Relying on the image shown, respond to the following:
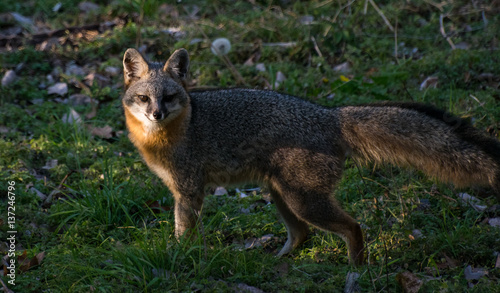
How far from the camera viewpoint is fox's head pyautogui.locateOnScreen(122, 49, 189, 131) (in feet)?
15.6

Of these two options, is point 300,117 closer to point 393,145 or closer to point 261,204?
point 393,145

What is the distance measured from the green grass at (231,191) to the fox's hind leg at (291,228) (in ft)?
0.31

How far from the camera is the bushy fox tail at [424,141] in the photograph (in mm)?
4293

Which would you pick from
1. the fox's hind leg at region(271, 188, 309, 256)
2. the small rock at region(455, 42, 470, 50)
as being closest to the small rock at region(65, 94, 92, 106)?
the fox's hind leg at region(271, 188, 309, 256)

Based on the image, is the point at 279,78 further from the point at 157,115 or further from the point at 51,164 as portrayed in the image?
the point at 157,115

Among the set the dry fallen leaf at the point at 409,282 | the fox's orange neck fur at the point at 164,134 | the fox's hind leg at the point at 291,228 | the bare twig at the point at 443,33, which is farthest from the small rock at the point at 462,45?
the dry fallen leaf at the point at 409,282

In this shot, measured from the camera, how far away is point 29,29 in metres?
10.2

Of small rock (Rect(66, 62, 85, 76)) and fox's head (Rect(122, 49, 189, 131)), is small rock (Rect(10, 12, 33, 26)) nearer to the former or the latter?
small rock (Rect(66, 62, 85, 76))

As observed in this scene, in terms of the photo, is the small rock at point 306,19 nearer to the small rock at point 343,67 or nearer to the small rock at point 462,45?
the small rock at point 343,67

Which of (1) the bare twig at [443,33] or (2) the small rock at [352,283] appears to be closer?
(2) the small rock at [352,283]

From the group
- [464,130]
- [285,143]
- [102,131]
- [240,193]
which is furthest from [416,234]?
[102,131]

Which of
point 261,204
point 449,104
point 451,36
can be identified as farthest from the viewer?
point 451,36

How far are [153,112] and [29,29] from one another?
674cm

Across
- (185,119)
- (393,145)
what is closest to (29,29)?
(185,119)
